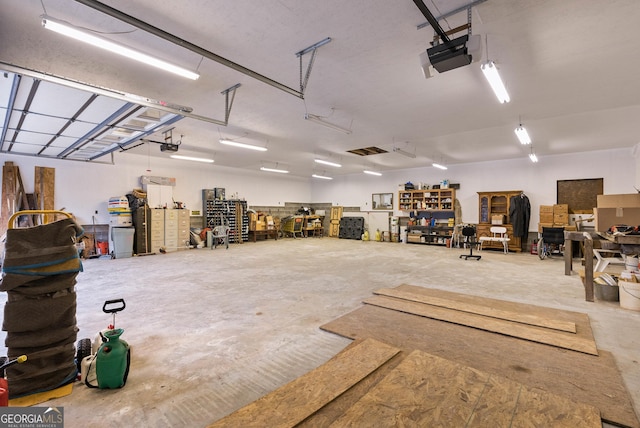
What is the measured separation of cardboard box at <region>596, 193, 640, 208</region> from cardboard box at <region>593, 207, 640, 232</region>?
11cm

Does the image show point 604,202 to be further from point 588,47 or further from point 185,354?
point 185,354

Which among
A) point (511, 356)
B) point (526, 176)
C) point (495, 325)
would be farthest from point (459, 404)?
point (526, 176)

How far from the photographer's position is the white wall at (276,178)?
8.51 metres

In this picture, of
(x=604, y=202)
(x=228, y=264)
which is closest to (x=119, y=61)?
(x=228, y=264)

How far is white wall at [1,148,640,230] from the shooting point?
8508mm

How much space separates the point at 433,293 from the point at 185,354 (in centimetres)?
358

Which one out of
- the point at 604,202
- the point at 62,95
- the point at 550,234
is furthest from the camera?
the point at 550,234

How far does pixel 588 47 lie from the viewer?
3.37 meters

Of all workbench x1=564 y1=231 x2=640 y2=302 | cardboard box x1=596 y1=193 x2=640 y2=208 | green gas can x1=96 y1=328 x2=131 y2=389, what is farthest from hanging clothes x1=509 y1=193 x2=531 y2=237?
green gas can x1=96 y1=328 x2=131 y2=389

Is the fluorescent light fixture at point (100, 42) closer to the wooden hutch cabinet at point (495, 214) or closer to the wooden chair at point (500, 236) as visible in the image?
the wooden chair at point (500, 236)

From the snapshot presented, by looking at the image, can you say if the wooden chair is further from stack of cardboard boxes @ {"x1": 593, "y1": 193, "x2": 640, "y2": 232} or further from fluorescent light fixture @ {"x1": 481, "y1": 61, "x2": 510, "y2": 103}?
fluorescent light fixture @ {"x1": 481, "y1": 61, "x2": 510, "y2": 103}

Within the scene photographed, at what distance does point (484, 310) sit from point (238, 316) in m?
3.16

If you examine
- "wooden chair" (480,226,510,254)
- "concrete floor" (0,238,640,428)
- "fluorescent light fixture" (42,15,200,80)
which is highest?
"fluorescent light fixture" (42,15,200,80)

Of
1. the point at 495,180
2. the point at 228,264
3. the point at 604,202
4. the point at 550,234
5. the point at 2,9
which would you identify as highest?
the point at 2,9
